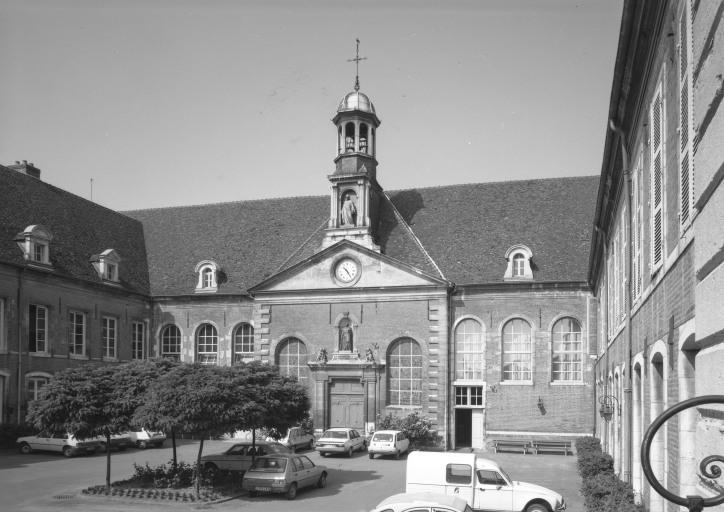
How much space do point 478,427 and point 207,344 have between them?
1607 centimetres

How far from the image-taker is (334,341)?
3900cm

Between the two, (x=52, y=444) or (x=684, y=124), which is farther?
(x=52, y=444)

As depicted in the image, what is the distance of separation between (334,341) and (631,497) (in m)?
27.1

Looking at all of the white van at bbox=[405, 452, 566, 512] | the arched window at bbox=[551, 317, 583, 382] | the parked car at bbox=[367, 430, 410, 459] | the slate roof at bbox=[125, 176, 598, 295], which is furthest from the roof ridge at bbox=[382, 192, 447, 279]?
the white van at bbox=[405, 452, 566, 512]

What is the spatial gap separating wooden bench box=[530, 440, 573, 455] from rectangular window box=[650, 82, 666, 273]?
83.8 ft

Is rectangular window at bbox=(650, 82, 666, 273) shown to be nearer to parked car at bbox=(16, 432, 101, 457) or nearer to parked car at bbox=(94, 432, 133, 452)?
parked car at bbox=(16, 432, 101, 457)

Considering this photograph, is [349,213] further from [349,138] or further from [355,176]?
[349,138]

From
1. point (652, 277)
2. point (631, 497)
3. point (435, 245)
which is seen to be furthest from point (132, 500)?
point (435, 245)

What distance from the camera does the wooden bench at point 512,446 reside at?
34844 mm

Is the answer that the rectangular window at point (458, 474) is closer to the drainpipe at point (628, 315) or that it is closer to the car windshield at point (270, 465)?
the drainpipe at point (628, 315)

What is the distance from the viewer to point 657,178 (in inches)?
413

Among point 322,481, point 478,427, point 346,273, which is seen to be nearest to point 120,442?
point 346,273

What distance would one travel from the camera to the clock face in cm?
3894

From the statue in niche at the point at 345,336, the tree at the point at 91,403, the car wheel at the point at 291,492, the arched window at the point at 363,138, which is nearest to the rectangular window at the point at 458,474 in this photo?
the car wheel at the point at 291,492
